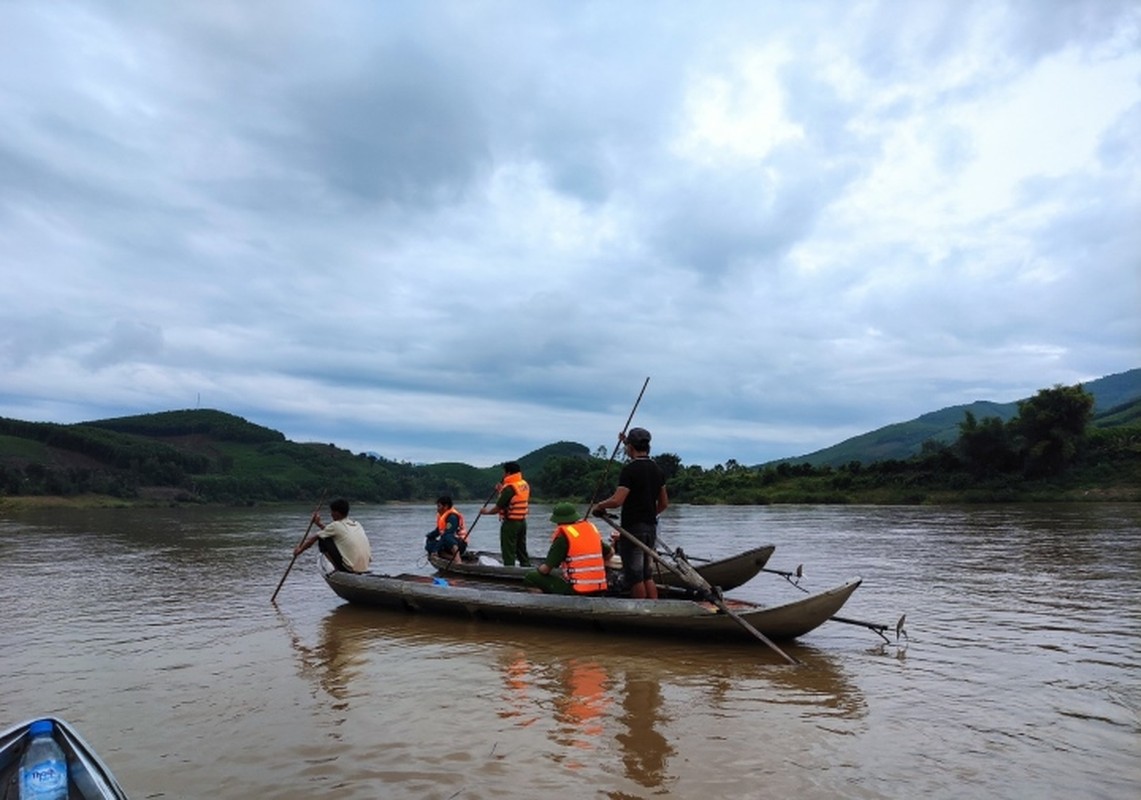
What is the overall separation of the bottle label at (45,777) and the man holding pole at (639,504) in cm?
587

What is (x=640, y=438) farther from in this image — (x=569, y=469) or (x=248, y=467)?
(x=248, y=467)

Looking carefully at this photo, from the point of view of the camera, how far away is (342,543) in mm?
11281

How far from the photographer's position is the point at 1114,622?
8648 mm

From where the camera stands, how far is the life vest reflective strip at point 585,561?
28.7 feet

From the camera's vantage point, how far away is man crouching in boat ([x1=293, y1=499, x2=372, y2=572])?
36.7 ft

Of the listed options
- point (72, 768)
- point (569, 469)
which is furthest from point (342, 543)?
point (569, 469)

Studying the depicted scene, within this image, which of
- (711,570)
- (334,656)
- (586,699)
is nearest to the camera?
(586,699)

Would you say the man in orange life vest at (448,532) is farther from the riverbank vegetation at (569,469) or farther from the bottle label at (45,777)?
the bottle label at (45,777)

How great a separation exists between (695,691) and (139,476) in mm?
99570

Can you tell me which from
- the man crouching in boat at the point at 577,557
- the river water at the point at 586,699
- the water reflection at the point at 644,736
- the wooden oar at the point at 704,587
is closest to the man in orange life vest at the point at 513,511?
the river water at the point at 586,699

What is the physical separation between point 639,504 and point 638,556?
0.70 metres

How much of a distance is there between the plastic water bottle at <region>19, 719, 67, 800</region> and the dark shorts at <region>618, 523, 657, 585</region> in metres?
6.25

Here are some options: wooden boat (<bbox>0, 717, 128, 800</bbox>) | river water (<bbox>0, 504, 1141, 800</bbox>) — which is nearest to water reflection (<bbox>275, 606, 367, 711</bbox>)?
river water (<bbox>0, 504, 1141, 800</bbox>)

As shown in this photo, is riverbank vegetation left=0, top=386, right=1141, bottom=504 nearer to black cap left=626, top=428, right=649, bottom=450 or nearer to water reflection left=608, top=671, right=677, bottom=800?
black cap left=626, top=428, right=649, bottom=450
